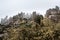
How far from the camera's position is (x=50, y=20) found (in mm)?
10938

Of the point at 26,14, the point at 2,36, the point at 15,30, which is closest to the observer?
the point at 15,30

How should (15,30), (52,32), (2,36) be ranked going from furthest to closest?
(2,36) < (15,30) < (52,32)

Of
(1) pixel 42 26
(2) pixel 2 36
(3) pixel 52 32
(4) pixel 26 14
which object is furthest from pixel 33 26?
(4) pixel 26 14

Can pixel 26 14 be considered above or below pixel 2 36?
above

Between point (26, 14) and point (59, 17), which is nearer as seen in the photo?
point (59, 17)

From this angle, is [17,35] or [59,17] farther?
[59,17]

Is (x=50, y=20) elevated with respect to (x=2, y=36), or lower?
elevated

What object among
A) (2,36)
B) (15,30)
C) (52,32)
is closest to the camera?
(52,32)

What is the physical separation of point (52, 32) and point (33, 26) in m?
1.12

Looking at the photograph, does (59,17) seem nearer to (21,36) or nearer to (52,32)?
(52,32)

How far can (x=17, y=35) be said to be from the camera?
35.8 ft

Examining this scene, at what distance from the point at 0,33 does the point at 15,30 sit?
158 cm

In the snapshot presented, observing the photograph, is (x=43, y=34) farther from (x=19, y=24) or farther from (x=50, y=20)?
(x=19, y=24)

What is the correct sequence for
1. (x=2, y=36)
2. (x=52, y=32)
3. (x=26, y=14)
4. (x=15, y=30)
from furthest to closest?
1. (x=26, y=14)
2. (x=2, y=36)
3. (x=15, y=30)
4. (x=52, y=32)
